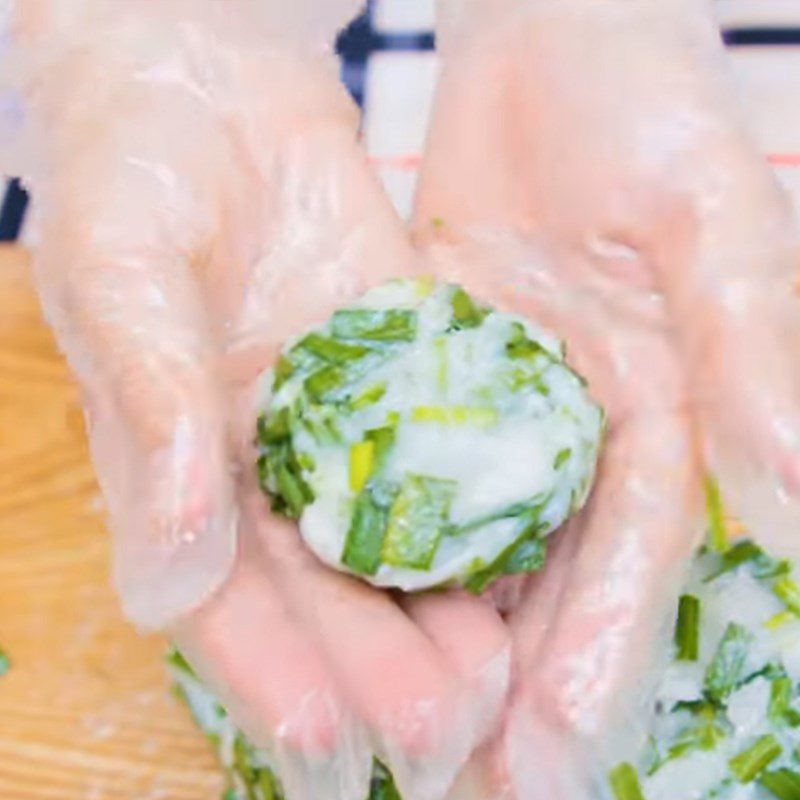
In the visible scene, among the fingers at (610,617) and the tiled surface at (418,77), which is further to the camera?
the tiled surface at (418,77)

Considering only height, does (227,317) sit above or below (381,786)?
above

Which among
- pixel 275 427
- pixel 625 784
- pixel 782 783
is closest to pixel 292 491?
pixel 275 427

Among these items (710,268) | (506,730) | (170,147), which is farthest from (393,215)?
(506,730)

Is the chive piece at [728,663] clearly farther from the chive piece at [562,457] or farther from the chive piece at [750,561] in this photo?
the chive piece at [562,457]

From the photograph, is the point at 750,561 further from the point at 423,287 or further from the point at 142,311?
the point at 142,311

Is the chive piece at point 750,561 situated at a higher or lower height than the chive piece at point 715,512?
lower

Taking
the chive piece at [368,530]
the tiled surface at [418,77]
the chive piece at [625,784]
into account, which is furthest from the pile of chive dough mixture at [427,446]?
the tiled surface at [418,77]
